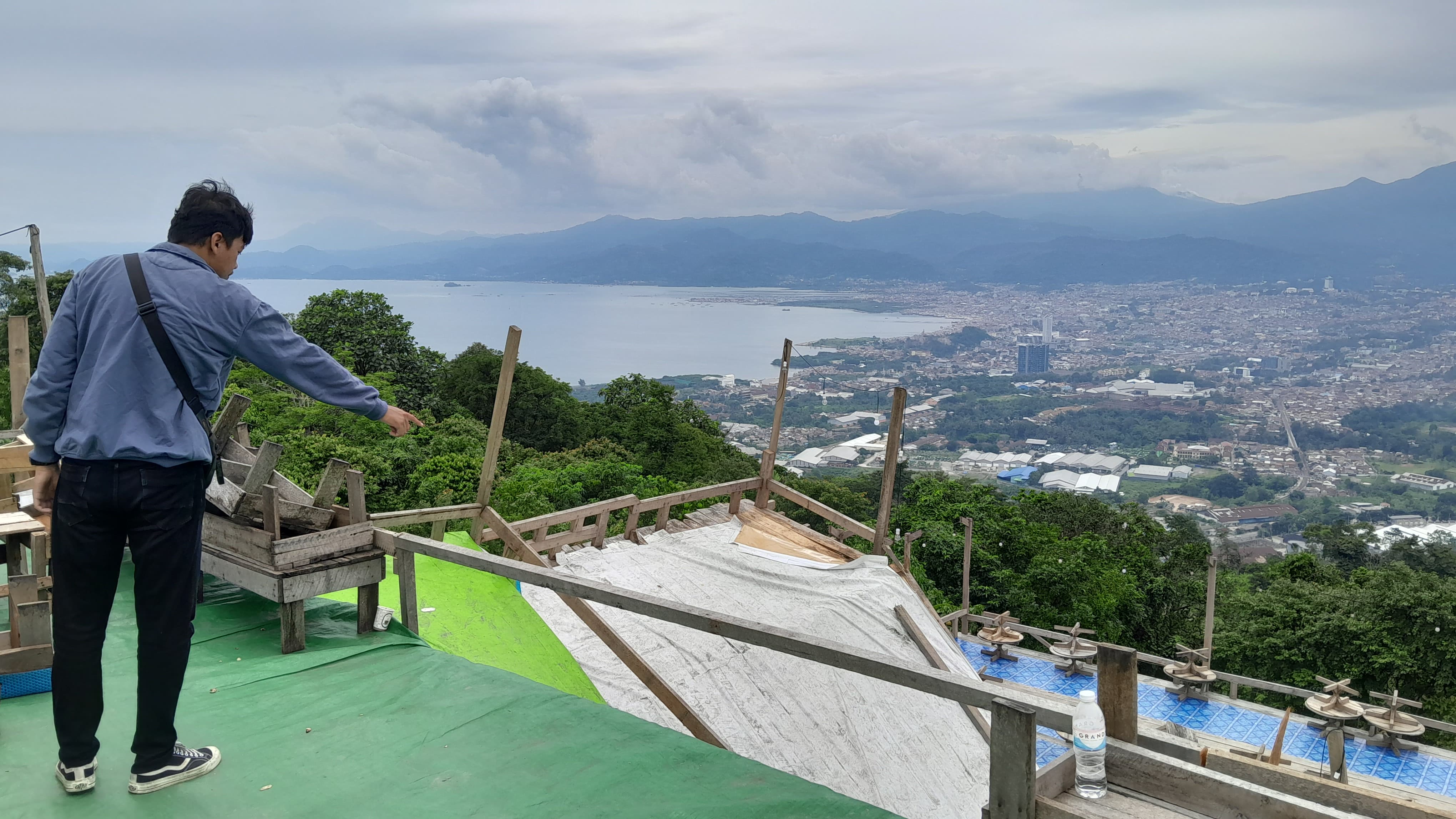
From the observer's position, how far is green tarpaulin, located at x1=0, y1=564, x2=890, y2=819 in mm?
2469

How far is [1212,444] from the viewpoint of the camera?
8612 centimetres

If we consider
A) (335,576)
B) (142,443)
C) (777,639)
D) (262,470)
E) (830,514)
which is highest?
(142,443)

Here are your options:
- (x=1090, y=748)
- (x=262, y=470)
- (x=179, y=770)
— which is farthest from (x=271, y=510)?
(x=1090, y=748)

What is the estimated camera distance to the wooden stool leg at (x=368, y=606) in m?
3.75

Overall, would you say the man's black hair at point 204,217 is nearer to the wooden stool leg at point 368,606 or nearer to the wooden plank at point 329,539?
the wooden plank at point 329,539

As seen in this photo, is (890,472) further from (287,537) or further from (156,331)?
(156,331)

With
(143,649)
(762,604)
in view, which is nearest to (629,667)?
(762,604)

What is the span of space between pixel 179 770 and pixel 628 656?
2827mm

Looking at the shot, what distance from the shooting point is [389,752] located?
9.18ft

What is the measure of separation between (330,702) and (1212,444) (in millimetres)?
95720

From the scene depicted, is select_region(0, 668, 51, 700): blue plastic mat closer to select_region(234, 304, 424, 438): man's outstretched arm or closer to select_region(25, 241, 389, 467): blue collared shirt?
select_region(25, 241, 389, 467): blue collared shirt

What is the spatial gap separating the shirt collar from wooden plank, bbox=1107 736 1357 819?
2570 mm

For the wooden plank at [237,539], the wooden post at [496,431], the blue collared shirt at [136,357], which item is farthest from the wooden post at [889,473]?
the blue collared shirt at [136,357]

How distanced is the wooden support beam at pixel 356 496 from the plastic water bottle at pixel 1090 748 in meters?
2.82
